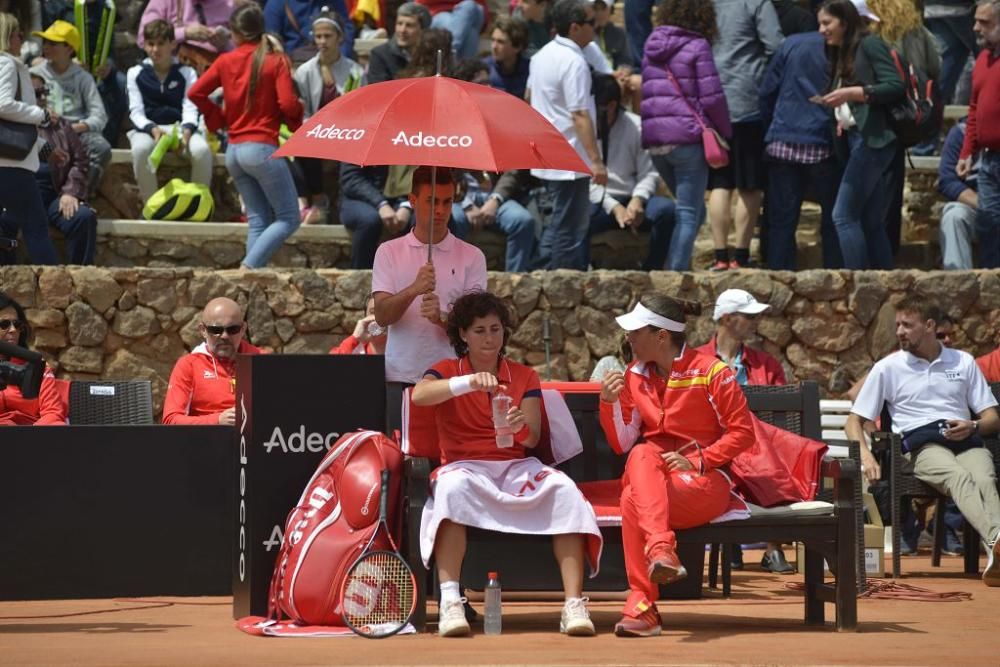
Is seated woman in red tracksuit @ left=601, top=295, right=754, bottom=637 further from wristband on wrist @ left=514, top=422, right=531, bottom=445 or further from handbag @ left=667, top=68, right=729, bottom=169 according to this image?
handbag @ left=667, top=68, right=729, bottom=169

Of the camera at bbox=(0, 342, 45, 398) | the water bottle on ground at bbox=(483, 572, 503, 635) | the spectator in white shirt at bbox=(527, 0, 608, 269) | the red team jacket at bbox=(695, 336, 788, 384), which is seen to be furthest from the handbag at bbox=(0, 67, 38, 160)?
the water bottle on ground at bbox=(483, 572, 503, 635)

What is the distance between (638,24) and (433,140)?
7.06 m

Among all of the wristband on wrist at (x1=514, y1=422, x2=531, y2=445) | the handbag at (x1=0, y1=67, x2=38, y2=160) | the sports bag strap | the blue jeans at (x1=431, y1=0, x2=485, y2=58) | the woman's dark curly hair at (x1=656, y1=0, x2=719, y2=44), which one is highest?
the blue jeans at (x1=431, y1=0, x2=485, y2=58)

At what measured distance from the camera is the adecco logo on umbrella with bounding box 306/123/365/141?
8070mm

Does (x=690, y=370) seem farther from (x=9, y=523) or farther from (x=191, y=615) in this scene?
(x=9, y=523)

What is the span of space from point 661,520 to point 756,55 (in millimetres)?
6911

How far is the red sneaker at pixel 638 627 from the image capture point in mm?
7207

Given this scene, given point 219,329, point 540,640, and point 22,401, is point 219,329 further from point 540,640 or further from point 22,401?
point 540,640

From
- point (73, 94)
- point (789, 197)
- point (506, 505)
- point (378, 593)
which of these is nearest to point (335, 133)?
point (506, 505)

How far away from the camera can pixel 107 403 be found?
10023 mm

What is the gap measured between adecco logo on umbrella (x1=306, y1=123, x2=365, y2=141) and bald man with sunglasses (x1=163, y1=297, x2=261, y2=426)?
1.97 metres

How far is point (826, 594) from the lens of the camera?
25.2ft

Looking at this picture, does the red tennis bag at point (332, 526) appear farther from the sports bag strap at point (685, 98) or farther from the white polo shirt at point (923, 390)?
the sports bag strap at point (685, 98)

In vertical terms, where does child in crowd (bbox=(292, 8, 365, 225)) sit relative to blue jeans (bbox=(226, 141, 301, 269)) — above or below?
above
